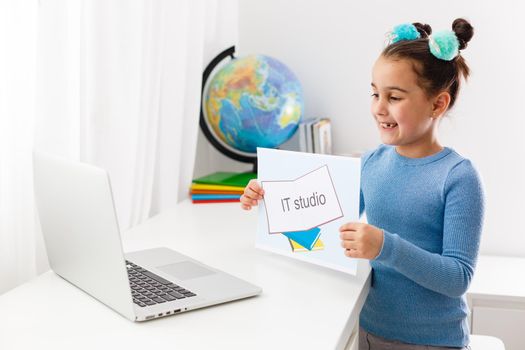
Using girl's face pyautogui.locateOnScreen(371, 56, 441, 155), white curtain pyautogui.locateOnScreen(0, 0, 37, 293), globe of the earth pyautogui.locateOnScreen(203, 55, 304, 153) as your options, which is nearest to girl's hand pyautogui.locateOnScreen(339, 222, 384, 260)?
girl's face pyautogui.locateOnScreen(371, 56, 441, 155)

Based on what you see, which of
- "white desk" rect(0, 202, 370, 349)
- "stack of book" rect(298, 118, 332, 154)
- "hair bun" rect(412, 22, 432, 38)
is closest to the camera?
"white desk" rect(0, 202, 370, 349)

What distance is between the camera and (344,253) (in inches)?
47.2

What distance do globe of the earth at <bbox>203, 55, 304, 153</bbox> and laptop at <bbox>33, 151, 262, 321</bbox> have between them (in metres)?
0.79

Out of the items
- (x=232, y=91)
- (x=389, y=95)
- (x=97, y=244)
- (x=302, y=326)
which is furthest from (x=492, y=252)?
(x=97, y=244)

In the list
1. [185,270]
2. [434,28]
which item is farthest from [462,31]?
[434,28]

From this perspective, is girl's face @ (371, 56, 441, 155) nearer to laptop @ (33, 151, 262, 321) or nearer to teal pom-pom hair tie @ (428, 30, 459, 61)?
teal pom-pom hair tie @ (428, 30, 459, 61)

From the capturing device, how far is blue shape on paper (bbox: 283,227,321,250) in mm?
1261

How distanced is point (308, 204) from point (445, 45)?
35cm

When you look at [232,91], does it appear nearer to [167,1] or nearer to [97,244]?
[167,1]

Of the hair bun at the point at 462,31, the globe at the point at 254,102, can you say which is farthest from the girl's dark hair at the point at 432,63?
the globe at the point at 254,102

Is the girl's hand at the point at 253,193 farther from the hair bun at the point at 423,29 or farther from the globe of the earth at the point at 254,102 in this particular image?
the globe of the earth at the point at 254,102

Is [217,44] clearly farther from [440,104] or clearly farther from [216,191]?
[440,104]

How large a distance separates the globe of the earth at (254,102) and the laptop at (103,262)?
79cm

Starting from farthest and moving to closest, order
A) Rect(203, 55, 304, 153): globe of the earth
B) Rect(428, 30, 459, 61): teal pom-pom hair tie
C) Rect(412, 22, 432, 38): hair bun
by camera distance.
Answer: Rect(203, 55, 304, 153): globe of the earth
Rect(412, 22, 432, 38): hair bun
Rect(428, 30, 459, 61): teal pom-pom hair tie
